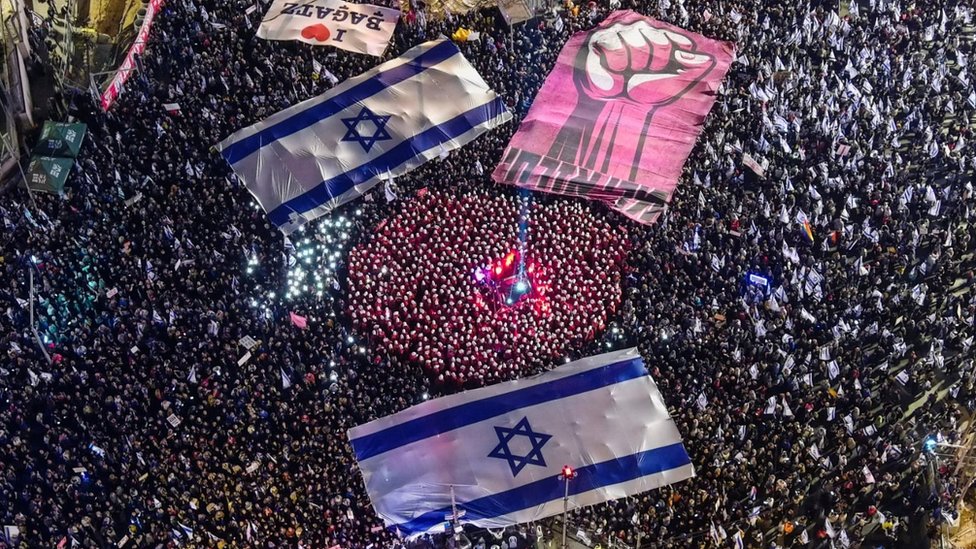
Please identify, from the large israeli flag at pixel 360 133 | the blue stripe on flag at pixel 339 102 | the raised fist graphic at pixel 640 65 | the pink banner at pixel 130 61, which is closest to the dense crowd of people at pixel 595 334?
the pink banner at pixel 130 61

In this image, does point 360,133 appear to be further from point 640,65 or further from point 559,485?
point 559,485

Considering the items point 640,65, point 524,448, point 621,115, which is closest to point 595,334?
point 524,448

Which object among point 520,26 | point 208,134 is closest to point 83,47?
point 208,134

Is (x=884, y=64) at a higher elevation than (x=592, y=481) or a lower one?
higher

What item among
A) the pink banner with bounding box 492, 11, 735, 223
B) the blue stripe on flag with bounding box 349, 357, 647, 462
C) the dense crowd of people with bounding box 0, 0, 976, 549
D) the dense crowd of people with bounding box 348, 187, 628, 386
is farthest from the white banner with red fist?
the blue stripe on flag with bounding box 349, 357, 647, 462

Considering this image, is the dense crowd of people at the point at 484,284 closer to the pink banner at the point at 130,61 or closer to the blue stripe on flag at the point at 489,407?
the blue stripe on flag at the point at 489,407

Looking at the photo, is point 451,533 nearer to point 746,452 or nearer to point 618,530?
point 618,530
